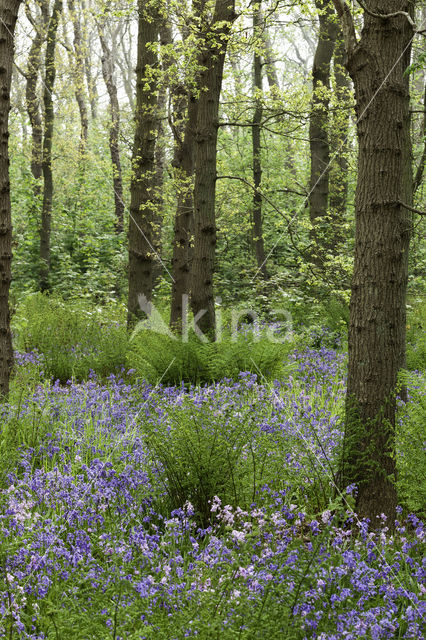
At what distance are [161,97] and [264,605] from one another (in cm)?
1433

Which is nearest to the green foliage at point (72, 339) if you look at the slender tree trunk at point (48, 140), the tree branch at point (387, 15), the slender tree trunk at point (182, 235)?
the slender tree trunk at point (182, 235)

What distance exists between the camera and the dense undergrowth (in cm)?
219

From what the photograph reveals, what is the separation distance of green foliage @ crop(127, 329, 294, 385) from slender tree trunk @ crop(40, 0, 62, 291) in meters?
8.16

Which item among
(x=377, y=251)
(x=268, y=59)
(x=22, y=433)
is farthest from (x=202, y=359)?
(x=268, y=59)

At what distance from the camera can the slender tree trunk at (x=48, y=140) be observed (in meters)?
14.1

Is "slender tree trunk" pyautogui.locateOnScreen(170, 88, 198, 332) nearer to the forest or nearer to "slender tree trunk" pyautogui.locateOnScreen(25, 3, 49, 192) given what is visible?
the forest

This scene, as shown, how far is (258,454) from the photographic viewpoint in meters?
3.97

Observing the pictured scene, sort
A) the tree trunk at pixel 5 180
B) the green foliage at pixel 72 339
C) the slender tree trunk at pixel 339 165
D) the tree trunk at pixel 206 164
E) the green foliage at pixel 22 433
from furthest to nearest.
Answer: the slender tree trunk at pixel 339 165, the green foliage at pixel 72 339, the tree trunk at pixel 206 164, the tree trunk at pixel 5 180, the green foliage at pixel 22 433

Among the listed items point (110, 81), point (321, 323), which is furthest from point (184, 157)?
point (110, 81)

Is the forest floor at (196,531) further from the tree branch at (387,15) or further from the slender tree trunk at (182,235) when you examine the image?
the slender tree trunk at (182,235)

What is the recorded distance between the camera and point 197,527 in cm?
369

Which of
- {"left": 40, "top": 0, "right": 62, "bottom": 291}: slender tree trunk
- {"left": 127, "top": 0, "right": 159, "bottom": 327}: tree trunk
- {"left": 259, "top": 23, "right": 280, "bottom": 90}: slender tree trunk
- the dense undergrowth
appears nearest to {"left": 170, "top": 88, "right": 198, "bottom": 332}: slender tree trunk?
{"left": 127, "top": 0, "right": 159, "bottom": 327}: tree trunk

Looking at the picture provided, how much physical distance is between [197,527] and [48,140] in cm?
1332

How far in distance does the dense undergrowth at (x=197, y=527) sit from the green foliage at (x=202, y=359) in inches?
25.9
